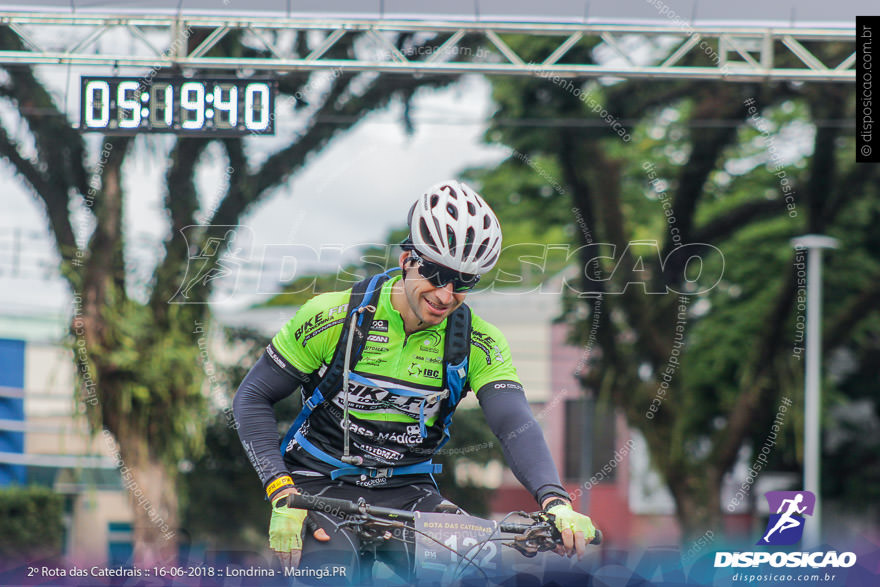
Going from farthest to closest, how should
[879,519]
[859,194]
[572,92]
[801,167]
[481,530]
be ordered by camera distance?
[879,519]
[801,167]
[859,194]
[572,92]
[481,530]

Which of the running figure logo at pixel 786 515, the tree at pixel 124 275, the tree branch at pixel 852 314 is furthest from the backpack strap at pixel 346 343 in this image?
the tree branch at pixel 852 314

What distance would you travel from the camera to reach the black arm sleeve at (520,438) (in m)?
3.30

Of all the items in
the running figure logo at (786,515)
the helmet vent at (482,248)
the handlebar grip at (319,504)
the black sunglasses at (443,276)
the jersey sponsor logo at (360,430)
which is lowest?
the running figure logo at (786,515)

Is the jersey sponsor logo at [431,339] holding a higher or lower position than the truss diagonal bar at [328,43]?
lower

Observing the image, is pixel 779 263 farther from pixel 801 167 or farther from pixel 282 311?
pixel 282 311

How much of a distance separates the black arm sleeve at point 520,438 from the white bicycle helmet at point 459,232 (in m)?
0.46

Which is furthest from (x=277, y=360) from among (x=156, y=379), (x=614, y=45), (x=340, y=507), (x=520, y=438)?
(x=156, y=379)

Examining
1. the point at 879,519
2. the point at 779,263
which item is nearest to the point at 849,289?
the point at 779,263

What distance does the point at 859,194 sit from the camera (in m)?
13.3

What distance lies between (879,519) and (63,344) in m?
13.0

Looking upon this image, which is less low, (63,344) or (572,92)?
(572,92)

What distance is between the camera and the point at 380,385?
365 cm

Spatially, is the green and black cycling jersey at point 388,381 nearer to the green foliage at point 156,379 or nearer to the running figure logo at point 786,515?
the running figure logo at point 786,515

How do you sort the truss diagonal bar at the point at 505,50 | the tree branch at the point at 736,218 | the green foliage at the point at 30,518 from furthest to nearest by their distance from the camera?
1. the green foliage at the point at 30,518
2. the tree branch at the point at 736,218
3. the truss diagonal bar at the point at 505,50
